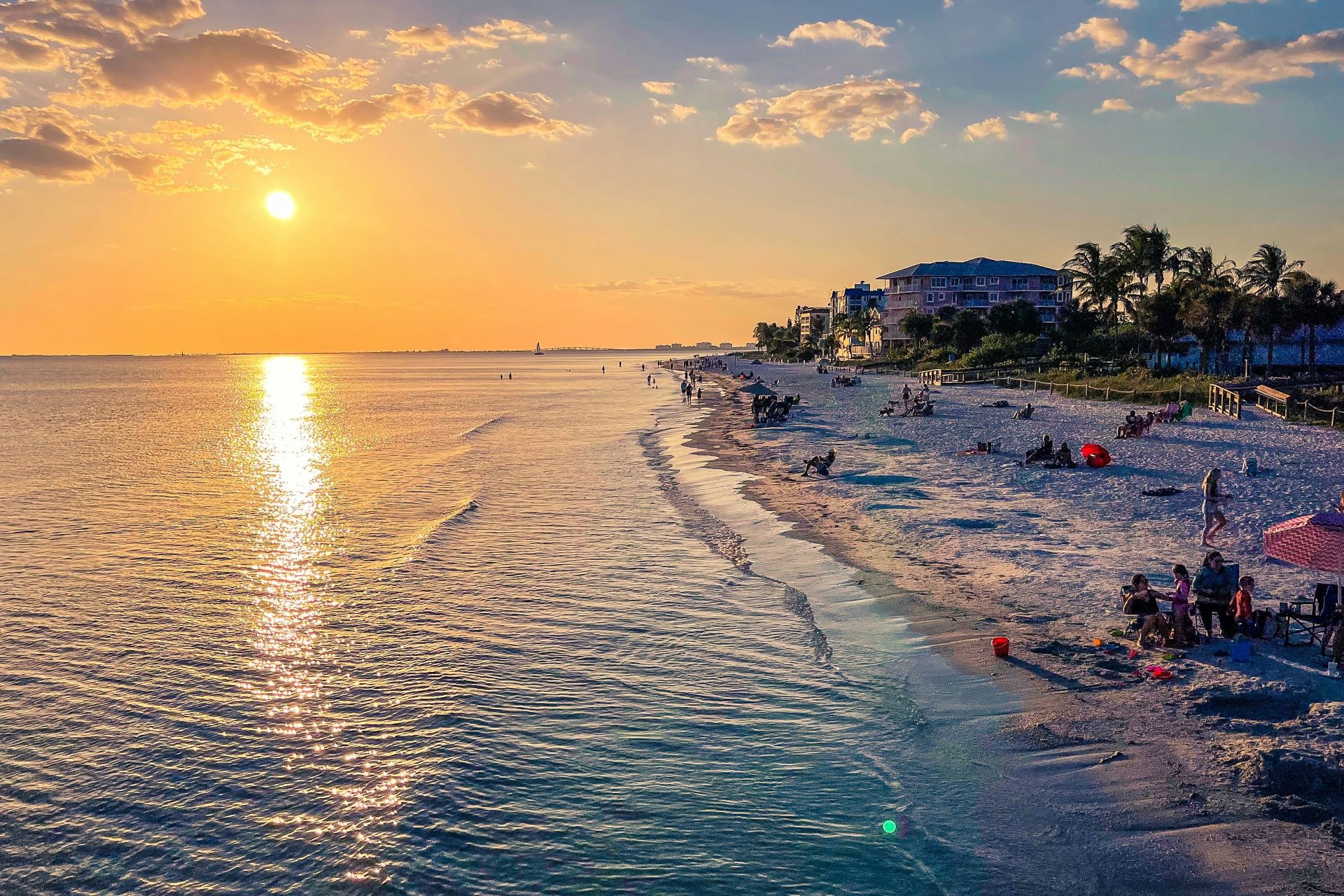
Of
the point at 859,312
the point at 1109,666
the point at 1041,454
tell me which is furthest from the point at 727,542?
the point at 859,312

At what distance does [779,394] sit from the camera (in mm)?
79812

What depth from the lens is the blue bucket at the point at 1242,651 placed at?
36.7ft

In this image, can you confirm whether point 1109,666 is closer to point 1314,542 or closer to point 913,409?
point 1314,542

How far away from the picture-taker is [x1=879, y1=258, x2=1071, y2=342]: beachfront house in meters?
123

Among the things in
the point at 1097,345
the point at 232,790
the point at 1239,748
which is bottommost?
the point at 232,790

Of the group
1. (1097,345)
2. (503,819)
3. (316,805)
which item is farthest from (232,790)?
(1097,345)

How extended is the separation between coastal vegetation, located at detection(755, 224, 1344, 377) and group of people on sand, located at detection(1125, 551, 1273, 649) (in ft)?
162

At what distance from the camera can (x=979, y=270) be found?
404 ft

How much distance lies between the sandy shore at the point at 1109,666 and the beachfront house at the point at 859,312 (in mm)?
105900

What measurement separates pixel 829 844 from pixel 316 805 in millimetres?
5775

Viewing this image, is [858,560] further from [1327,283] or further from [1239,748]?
[1327,283]

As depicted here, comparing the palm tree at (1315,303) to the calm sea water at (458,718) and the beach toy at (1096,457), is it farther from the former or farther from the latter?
the calm sea water at (458,718)

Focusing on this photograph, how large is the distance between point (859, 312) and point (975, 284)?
2587 centimetres

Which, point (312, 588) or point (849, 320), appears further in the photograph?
point (849, 320)
